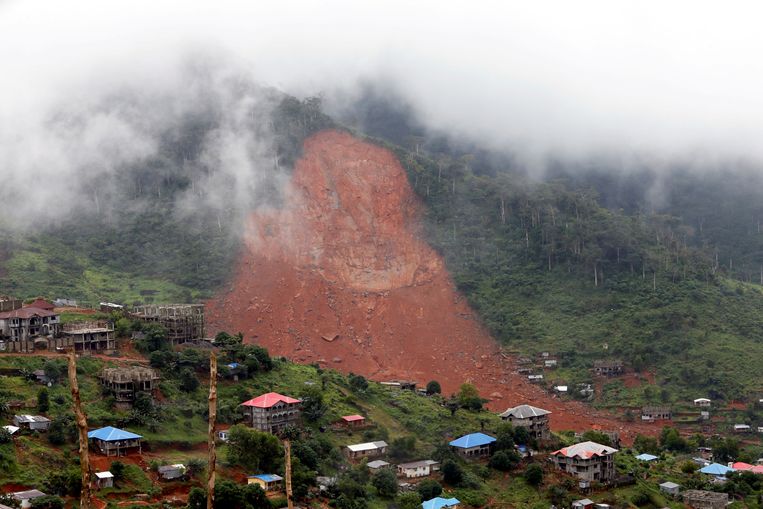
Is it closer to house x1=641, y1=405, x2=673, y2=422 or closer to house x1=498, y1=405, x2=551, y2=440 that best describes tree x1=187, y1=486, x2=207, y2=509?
house x1=498, y1=405, x2=551, y2=440

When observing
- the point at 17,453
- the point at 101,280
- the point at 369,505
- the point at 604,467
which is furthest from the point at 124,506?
the point at 101,280

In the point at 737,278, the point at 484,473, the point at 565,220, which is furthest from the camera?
the point at 737,278

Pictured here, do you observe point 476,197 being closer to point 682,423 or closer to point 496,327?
point 496,327

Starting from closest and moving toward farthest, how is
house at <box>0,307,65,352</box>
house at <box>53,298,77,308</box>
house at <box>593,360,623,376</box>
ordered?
house at <box>0,307,65,352</box>
house at <box>53,298,77,308</box>
house at <box>593,360,623,376</box>

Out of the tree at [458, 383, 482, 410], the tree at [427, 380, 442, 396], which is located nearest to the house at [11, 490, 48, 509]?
the tree at [458, 383, 482, 410]

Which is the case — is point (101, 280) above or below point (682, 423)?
above

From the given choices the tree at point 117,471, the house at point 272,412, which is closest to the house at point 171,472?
the tree at point 117,471

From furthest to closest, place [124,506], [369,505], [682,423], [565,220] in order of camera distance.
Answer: [565,220]
[682,423]
[369,505]
[124,506]

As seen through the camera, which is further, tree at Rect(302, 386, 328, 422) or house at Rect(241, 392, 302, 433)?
tree at Rect(302, 386, 328, 422)
